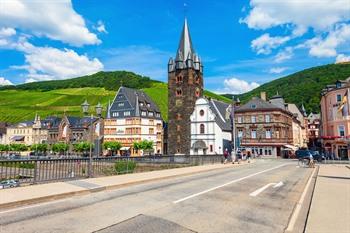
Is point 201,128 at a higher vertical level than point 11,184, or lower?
higher

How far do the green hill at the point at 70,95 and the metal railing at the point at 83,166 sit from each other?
71.6 meters

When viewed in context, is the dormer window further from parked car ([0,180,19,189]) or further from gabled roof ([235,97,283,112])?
parked car ([0,180,19,189])

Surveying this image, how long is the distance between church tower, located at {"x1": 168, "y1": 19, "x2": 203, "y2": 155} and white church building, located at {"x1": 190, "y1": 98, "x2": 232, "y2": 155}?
7.25ft

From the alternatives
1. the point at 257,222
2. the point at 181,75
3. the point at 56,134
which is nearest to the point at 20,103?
the point at 56,134

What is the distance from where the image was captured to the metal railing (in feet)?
45.8

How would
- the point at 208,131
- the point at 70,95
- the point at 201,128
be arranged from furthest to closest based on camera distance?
the point at 70,95 → the point at 201,128 → the point at 208,131

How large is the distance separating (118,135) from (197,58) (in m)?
28.6

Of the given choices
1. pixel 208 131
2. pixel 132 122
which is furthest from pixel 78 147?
pixel 208 131

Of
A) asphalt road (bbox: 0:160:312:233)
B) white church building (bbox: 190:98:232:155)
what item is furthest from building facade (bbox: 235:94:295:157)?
asphalt road (bbox: 0:160:312:233)

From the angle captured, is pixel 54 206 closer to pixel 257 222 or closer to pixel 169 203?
pixel 169 203

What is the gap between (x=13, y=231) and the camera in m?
6.25

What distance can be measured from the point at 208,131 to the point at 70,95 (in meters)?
106

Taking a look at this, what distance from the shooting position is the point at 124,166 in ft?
66.1

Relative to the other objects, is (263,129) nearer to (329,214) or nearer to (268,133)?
(268,133)
